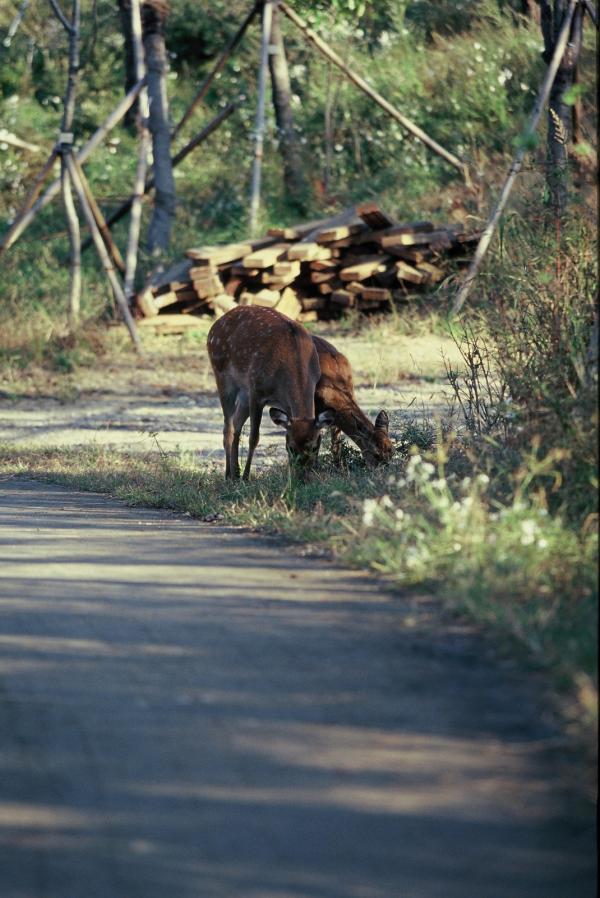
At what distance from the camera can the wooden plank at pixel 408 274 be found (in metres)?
16.8

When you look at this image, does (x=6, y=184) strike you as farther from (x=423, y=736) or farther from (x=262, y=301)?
(x=423, y=736)

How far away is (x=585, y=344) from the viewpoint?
24.8 ft

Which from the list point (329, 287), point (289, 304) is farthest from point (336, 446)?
point (329, 287)

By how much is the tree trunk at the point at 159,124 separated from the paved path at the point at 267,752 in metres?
13.5

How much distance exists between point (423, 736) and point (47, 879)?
4.45 feet

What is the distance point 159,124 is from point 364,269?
13.8ft

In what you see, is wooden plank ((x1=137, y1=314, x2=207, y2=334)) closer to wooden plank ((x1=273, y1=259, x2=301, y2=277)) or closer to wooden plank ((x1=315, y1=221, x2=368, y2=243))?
wooden plank ((x1=273, y1=259, x2=301, y2=277))

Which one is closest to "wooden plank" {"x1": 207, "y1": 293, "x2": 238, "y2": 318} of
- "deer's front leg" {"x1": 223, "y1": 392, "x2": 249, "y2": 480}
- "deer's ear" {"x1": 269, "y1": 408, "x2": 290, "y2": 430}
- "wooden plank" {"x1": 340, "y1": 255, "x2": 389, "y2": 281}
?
"wooden plank" {"x1": 340, "y1": 255, "x2": 389, "y2": 281}

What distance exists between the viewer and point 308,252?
16859mm

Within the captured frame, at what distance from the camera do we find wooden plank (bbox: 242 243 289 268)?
1689 cm

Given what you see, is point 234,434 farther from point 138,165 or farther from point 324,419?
point 138,165

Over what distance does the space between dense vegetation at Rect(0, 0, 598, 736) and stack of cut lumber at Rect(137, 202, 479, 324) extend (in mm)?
587

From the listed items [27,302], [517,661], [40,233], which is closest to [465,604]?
[517,661]

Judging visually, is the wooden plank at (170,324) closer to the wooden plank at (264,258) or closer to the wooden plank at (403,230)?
the wooden plank at (264,258)
